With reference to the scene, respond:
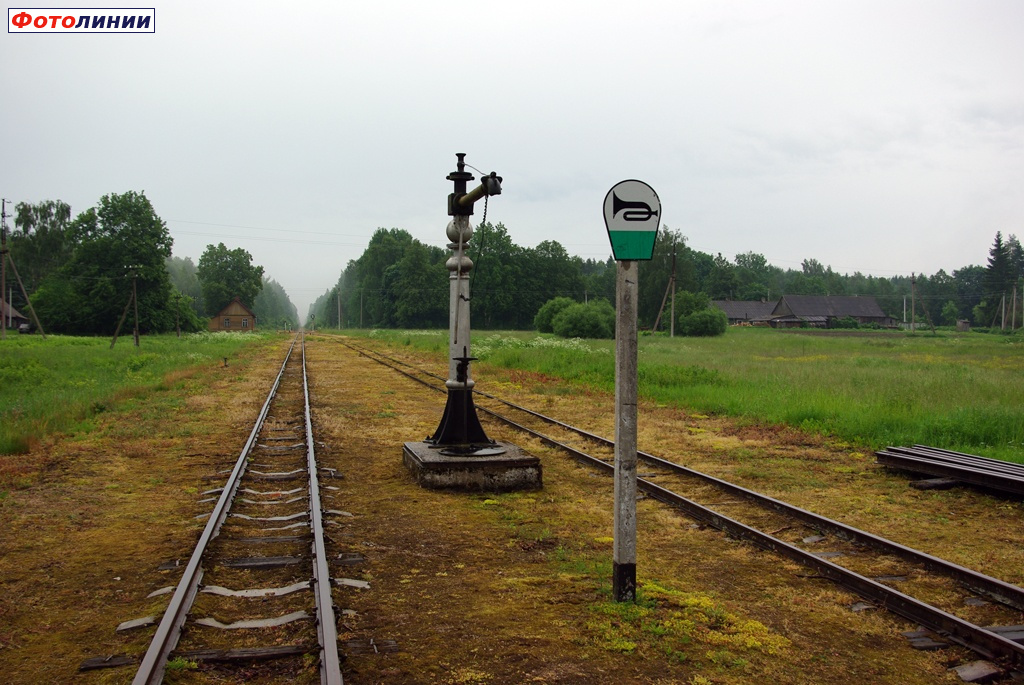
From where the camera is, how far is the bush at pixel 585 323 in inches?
2222

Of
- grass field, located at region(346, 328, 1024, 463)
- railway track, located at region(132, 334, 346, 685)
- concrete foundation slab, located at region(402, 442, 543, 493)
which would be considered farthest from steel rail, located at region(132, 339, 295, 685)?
grass field, located at region(346, 328, 1024, 463)

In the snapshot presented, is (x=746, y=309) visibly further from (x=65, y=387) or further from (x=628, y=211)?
(x=628, y=211)

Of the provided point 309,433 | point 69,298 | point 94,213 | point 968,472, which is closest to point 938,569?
point 968,472

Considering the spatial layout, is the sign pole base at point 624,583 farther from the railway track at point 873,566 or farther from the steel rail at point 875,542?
the steel rail at point 875,542

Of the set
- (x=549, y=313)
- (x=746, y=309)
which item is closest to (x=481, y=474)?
(x=549, y=313)

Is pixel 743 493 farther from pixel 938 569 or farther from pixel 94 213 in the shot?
pixel 94 213

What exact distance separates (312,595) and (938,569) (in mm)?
4416

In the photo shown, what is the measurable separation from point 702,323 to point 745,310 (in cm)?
6135

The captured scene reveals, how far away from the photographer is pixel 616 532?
4859 mm

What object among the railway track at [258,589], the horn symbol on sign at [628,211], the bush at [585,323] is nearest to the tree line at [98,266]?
the bush at [585,323]

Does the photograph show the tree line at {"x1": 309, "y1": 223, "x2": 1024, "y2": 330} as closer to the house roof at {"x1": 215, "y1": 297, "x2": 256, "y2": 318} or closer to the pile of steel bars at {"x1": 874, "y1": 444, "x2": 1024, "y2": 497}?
the house roof at {"x1": 215, "y1": 297, "x2": 256, "y2": 318}

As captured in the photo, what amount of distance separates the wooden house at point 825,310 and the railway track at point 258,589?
110 metres

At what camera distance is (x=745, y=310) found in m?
123

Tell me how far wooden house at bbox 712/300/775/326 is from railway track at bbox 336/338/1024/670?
115101 millimetres
